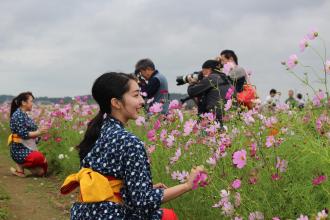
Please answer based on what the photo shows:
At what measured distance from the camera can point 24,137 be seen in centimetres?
702

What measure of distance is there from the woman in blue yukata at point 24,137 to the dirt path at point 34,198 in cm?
17

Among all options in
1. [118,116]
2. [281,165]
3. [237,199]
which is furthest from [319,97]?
[118,116]

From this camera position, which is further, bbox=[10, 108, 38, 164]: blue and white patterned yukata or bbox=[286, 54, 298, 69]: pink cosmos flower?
bbox=[10, 108, 38, 164]: blue and white patterned yukata

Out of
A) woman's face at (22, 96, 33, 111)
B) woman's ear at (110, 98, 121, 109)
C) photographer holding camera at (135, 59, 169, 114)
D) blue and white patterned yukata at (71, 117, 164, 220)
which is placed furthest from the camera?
woman's face at (22, 96, 33, 111)

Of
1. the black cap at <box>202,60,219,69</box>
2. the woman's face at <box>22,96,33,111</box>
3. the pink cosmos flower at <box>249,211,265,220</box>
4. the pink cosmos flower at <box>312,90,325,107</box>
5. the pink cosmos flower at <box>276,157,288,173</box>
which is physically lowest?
the pink cosmos flower at <box>249,211,265,220</box>

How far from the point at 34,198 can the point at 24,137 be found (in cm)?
125

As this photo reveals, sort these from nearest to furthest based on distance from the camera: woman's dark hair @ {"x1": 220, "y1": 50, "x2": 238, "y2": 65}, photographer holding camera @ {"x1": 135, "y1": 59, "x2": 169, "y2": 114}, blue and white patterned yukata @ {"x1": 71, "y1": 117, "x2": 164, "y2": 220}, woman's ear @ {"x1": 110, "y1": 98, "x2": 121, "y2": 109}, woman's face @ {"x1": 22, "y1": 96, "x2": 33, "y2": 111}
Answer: blue and white patterned yukata @ {"x1": 71, "y1": 117, "x2": 164, "y2": 220}
woman's ear @ {"x1": 110, "y1": 98, "x2": 121, "y2": 109}
woman's dark hair @ {"x1": 220, "y1": 50, "x2": 238, "y2": 65}
photographer holding camera @ {"x1": 135, "y1": 59, "x2": 169, "y2": 114}
woman's face @ {"x1": 22, "y1": 96, "x2": 33, "y2": 111}

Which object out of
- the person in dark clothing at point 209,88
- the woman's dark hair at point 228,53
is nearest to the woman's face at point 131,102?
the person in dark clothing at point 209,88

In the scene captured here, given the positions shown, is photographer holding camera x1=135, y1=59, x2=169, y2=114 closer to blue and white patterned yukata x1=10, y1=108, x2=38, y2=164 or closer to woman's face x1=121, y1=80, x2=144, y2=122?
blue and white patterned yukata x1=10, y1=108, x2=38, y2=164

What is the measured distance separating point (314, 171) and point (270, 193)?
292 mm

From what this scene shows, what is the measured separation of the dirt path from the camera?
5.28 metres

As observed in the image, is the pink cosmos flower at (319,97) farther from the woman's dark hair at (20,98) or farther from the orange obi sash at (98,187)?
the woman's dark hair at (20,98)

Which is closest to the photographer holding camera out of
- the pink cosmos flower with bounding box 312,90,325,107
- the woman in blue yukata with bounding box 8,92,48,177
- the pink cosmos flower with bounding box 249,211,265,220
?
the woman in blue yukata with bounding box 8,92,48,177

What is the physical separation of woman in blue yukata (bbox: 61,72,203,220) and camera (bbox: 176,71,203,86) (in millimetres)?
3173
